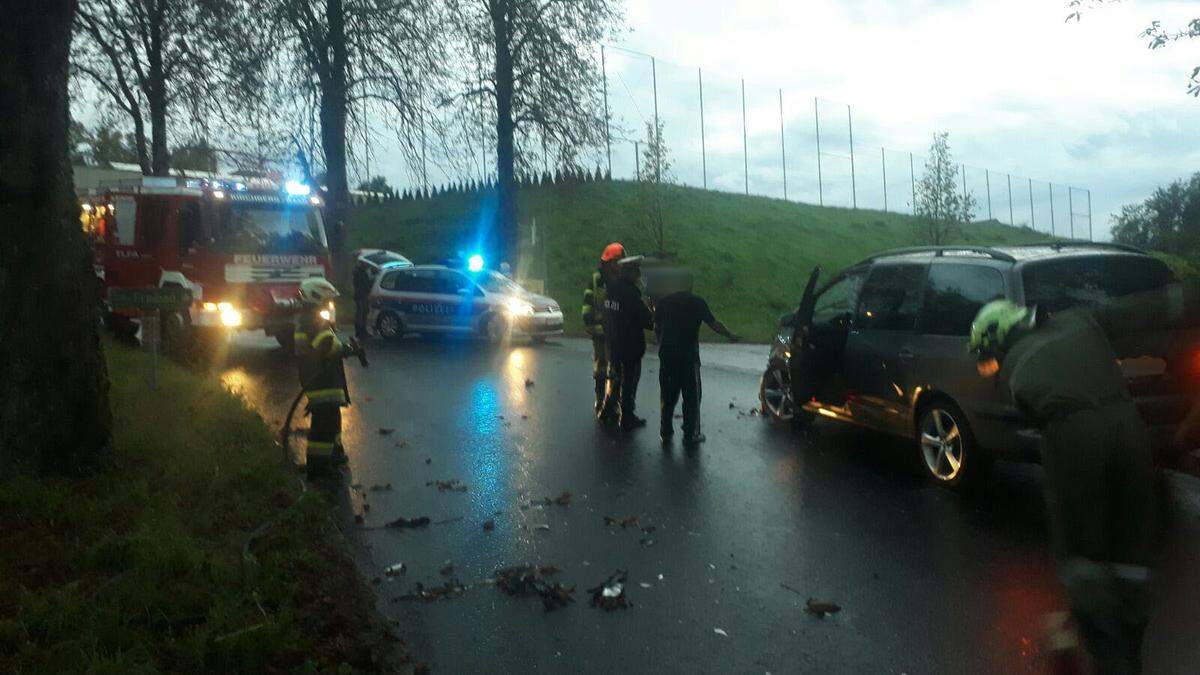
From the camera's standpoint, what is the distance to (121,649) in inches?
182

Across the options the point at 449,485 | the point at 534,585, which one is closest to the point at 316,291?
the point at 449,485

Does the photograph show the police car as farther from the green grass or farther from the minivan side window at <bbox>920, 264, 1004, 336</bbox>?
the minivan side window at <bbox>920, 264, 1004, 336</bbox>

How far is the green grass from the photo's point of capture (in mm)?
4652

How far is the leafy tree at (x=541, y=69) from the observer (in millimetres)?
28594

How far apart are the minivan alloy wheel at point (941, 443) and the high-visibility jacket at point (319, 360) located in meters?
4.62

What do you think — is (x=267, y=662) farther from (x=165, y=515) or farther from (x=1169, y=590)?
(x=1169, y=590)

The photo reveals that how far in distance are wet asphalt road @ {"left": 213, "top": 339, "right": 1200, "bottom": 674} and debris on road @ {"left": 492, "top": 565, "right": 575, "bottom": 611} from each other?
0.07 metres

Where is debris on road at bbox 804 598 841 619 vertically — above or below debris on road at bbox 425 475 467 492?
below

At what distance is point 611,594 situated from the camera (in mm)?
5938

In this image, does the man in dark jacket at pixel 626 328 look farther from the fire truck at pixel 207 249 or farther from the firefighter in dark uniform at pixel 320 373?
the fire truck at pixel 207 249

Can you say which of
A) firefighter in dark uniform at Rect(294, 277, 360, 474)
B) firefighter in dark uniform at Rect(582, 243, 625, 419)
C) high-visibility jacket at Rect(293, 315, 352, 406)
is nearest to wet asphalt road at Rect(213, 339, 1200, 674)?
firefighter in dark uniform at Rect(294, 277, 360, 474)

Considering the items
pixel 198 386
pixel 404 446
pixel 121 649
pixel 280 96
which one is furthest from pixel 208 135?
pixel 121 649

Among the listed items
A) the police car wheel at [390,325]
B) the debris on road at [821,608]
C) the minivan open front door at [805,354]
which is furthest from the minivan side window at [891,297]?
the police car wheel at [390,325]

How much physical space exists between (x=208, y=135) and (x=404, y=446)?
17.3 meters
